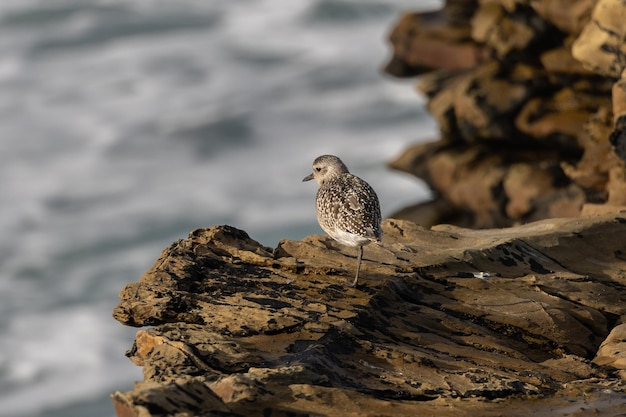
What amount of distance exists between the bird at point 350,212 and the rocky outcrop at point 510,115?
798cm

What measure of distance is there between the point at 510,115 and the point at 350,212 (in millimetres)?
13061

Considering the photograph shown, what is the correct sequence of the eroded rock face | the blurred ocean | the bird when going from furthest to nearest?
the blurred ocean, the bird, the eroded rock face

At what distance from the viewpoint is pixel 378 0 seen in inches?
2415

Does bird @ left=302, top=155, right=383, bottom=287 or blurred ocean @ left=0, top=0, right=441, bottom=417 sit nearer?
bird @ left=302, top=155, right=383, bottom=287

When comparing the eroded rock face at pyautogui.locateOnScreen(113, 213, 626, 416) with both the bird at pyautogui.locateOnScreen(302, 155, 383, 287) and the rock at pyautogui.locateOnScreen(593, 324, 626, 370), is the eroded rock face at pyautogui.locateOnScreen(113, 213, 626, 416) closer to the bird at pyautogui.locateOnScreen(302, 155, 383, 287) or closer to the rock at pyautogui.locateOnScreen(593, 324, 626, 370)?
the rock at pyautogui.locateOnScreen(593, 324, 626, 370)

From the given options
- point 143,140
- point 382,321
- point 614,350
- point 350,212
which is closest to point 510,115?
point 350,212

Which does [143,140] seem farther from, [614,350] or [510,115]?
[614,350]

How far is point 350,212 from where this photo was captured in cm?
1238

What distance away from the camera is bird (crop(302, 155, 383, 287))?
39.5ft

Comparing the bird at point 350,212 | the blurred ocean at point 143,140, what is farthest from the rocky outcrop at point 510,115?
the blurred ocean at point 143,140

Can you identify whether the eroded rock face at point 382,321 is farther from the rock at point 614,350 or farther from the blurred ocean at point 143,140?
the blurred ocean at point 143,140

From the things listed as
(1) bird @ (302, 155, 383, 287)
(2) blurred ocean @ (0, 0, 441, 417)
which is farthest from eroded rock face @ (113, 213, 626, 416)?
(2) blurred ocean @ (0, 0, 441, 417)

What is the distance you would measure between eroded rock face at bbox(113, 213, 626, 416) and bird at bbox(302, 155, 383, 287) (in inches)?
14.7

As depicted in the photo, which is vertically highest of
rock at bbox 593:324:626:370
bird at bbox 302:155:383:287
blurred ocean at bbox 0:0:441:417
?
blurred ocean at bbox 0:0:441:417
